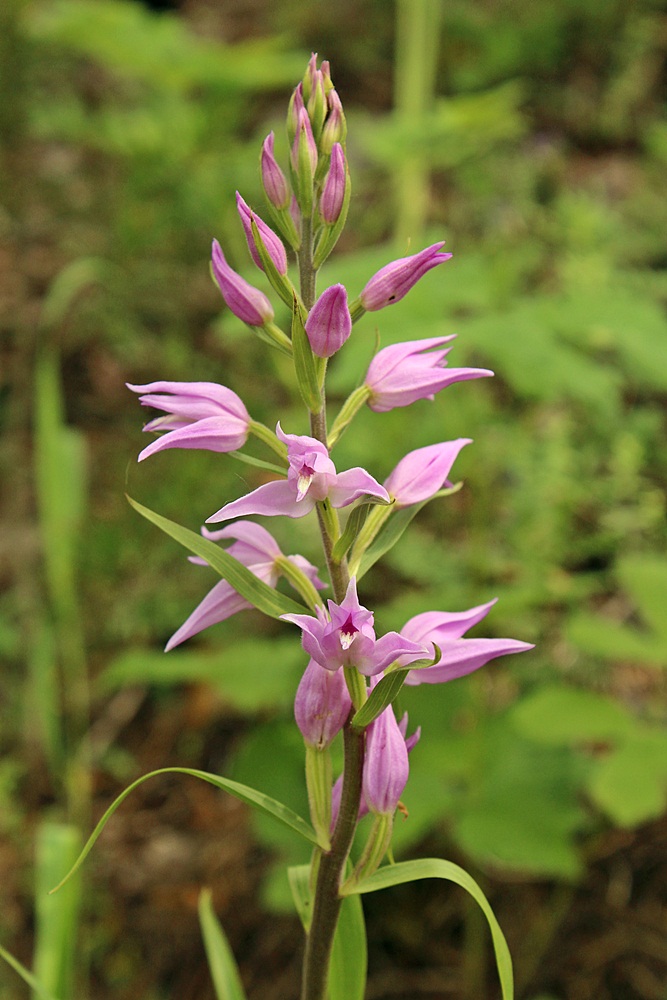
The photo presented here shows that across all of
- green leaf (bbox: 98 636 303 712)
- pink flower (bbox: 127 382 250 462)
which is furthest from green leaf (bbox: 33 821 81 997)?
pink flower (bbox: 127 382 250 462)

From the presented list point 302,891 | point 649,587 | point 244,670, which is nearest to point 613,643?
point 649,587

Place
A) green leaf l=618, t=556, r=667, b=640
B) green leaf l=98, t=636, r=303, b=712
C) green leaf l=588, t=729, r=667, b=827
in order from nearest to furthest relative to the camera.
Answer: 1. green leaf l=588, t=729, r=667, b=827
2. green leaf l=618, t=556, r=667, b=640
3. green leaf l=98, t=636, r=303, b=712

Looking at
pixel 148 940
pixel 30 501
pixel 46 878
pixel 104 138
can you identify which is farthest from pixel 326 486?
pixel 30 501

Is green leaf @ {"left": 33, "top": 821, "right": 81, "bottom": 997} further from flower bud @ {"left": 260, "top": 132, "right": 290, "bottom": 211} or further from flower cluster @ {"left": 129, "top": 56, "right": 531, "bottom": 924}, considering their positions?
flower bud @ {"left": 260, "top": 132, "right": 290, "bottom": 211}

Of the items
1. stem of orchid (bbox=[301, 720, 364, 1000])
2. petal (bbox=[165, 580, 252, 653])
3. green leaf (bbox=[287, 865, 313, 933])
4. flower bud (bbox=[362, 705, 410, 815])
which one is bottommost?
green leaf (bbox=[287, 865, 313, 933])

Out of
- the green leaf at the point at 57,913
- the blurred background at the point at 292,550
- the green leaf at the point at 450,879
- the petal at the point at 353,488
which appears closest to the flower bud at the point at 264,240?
the petal at the point at 353,488

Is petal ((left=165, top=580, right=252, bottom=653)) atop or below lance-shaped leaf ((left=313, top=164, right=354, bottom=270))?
below

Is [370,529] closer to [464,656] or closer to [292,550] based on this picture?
[464,656]

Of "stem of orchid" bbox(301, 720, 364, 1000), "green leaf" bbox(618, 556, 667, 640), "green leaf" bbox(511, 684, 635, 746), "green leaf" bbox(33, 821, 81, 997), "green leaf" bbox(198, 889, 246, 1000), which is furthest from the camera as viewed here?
"green leaf" bbox(618, 556, 667, 640)

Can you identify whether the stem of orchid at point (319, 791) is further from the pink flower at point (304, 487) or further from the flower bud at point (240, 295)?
the flower bud at point (240, 295)
